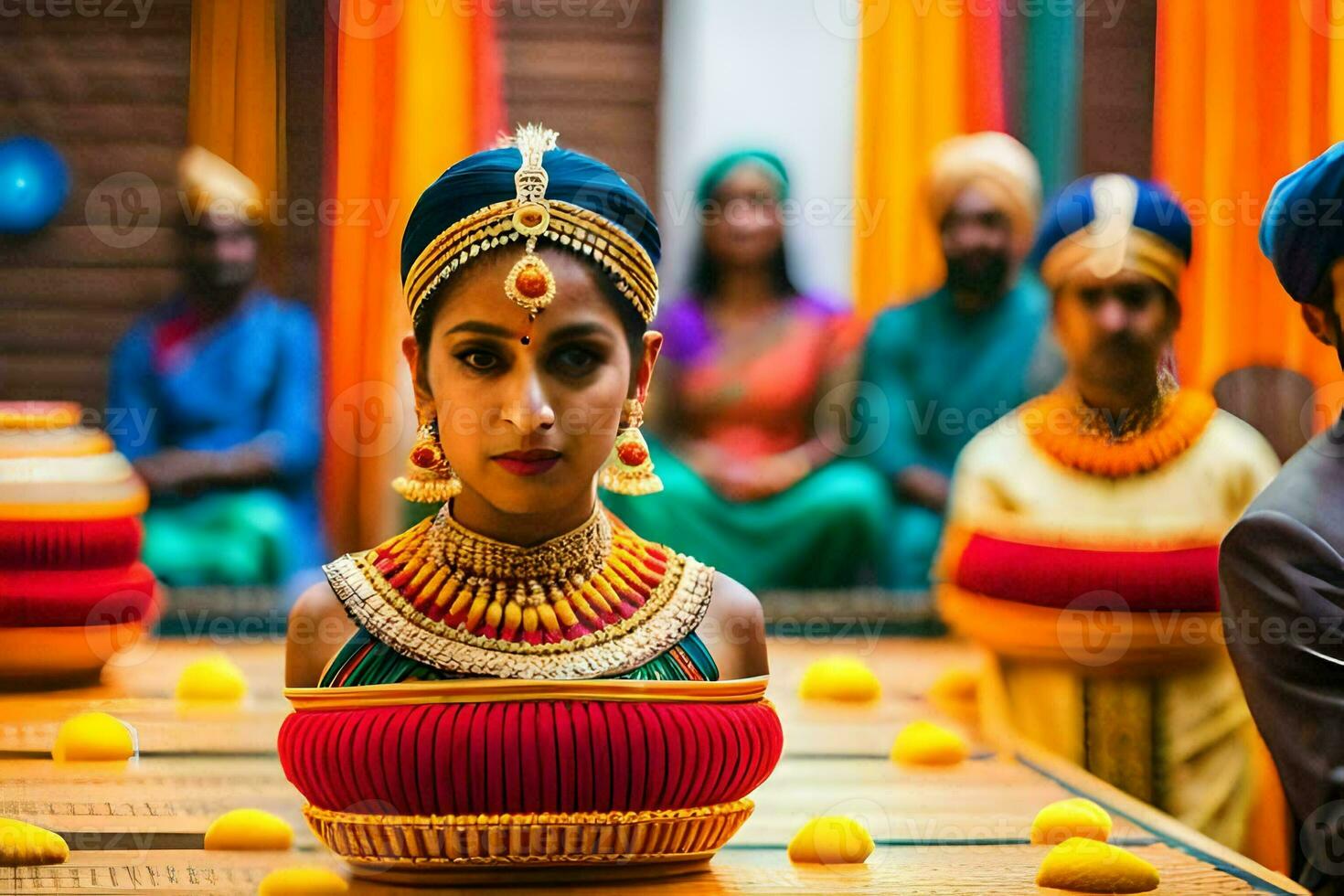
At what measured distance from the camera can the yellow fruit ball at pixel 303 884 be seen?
1787mm

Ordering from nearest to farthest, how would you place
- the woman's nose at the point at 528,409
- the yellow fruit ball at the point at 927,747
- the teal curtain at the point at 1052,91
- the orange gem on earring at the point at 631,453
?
the woman's nose at the point at 528,409 → the orange gem on earring at the point at 631,453 → the yellow fruit ball at the point at 927,747 → the teal curtain at the point at 1052,91

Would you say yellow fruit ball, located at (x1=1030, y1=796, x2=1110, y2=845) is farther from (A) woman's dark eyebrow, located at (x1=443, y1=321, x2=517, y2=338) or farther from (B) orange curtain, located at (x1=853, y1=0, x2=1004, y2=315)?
(B) orange curtain, located at (x1=853, y1=0, x2=1004, y2=315)

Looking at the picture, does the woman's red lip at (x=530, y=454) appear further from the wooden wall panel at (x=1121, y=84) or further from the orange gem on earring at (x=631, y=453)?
the wooden wall panel at (x=1121, y=84)

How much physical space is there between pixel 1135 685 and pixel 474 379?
1464 millimetres

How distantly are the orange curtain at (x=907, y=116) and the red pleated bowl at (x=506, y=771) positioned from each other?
2.19m

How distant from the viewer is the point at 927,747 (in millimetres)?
2459

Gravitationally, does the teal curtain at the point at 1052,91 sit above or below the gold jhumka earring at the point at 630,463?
above

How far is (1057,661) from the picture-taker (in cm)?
285

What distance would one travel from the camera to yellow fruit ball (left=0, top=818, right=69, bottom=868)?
1863mm

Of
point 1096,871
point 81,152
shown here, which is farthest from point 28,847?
point 81,152

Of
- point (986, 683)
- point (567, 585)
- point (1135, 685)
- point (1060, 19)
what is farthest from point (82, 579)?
point (1060, 19)

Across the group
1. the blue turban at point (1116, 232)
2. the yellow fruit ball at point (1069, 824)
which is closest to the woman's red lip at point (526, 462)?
the yellow fruit ball at point (1069, 824)

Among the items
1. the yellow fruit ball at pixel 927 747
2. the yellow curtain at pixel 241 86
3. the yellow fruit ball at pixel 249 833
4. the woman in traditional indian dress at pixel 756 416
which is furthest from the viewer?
the woman in traditional indian dress at pixel 756 416

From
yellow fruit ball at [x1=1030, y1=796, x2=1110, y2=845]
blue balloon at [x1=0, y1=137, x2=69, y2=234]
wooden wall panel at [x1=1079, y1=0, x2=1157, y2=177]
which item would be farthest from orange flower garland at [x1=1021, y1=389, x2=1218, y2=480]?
blue balloon at [x1=0, y1=137, x2=69, y2=234]
